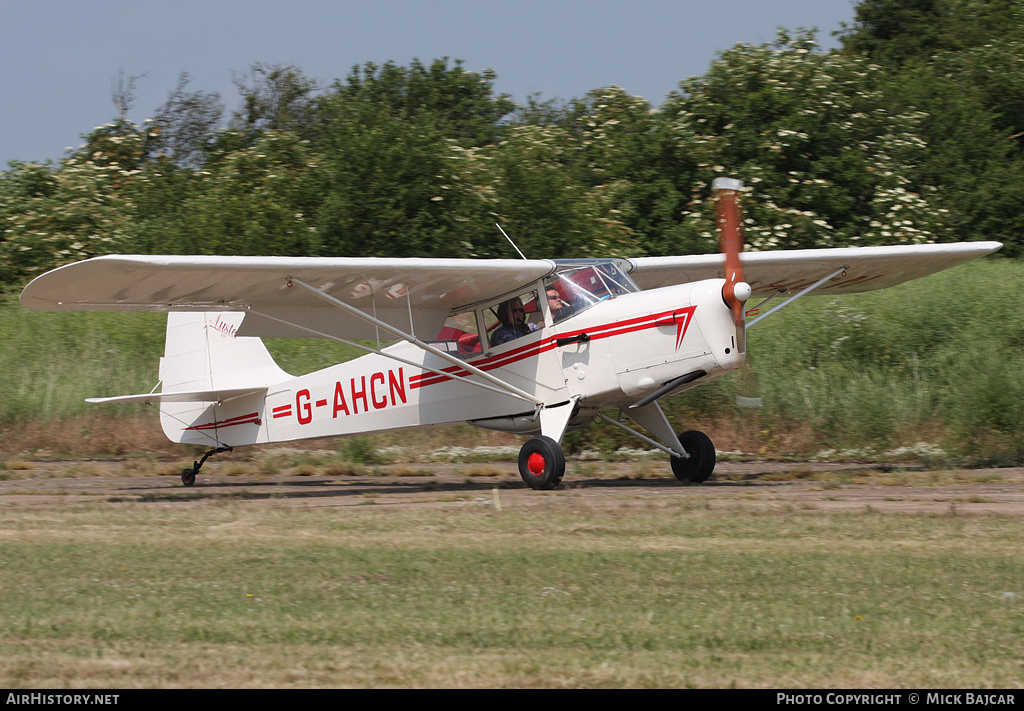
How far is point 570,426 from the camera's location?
505 inches

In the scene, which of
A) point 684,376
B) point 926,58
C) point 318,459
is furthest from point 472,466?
point 926,58

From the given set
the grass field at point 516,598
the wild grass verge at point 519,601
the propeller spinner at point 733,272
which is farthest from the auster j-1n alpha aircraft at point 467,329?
the wild grass verge at point 519,601

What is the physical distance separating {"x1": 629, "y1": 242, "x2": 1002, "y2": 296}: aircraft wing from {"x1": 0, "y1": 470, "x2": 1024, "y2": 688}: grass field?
4.82m

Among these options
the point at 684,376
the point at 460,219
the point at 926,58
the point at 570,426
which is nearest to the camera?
the point at 684,376

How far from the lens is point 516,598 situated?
5859 millimetres

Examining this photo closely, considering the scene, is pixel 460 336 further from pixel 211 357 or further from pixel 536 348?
pixel 211 357

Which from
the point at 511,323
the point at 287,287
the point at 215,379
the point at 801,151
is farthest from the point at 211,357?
the point at 801,151

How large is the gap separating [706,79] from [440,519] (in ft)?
69.8

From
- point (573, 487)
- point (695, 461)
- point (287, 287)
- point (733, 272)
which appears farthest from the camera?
point (695, 461)

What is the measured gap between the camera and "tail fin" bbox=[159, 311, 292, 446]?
14.8 m

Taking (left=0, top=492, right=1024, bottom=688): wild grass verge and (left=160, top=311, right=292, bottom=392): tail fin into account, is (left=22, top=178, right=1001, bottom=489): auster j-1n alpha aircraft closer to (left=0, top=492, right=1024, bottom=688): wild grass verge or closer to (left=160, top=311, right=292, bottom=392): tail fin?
(left=160, top=311, right=292, bottom=392): tail fin

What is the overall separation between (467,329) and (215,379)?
426 cm

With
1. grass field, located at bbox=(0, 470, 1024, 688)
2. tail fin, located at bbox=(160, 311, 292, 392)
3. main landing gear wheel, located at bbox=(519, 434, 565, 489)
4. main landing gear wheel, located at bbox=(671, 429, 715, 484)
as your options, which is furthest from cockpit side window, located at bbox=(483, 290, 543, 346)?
tail fin, located at bbox=(160, 311, 292, 392)

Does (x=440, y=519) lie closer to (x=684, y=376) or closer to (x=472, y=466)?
(x=684, y=376)
